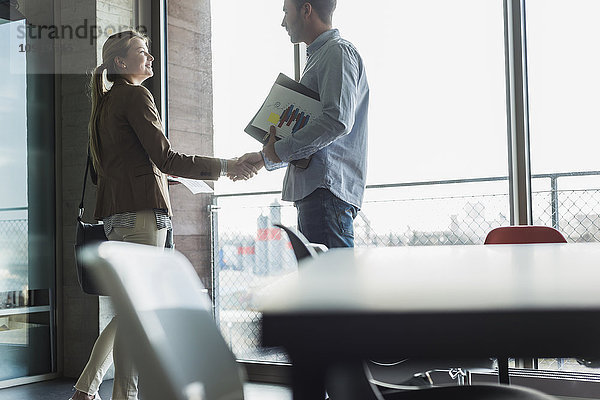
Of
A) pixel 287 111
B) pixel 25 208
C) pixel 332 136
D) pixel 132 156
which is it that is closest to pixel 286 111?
pixel 287 111

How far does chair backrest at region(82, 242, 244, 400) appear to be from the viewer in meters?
0.69

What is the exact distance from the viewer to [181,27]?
4469 millimetres

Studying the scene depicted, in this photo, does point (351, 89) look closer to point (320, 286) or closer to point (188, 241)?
point (320, 286)

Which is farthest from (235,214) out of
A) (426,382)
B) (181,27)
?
(426,382)

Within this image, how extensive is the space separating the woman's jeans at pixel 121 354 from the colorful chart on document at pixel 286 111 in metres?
0.59

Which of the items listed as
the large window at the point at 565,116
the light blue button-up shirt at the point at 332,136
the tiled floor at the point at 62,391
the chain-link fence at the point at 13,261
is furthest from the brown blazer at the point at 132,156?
the large window at the point at 565,116

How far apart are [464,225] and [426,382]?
848 mm

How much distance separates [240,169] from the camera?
300cm

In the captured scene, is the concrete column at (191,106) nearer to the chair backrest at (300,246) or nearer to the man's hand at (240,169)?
the man's hand at (240,169)

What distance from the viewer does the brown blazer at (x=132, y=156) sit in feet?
8.86

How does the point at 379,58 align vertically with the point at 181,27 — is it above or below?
below

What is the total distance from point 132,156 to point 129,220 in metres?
0.26

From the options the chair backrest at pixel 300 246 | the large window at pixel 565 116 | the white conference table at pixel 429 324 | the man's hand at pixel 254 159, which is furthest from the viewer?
the large window at pixel 565 116

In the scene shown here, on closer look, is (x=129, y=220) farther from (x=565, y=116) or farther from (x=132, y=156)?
(x=565, y=116)
